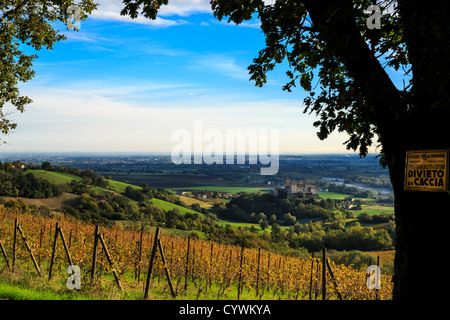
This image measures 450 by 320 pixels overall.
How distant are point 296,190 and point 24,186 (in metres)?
73.2

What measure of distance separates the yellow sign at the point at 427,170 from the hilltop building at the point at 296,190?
9644cm

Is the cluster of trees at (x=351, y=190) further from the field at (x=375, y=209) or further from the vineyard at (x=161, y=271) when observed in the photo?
the vineyard at (x=161, y=271)

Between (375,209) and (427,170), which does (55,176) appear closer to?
(375,209)

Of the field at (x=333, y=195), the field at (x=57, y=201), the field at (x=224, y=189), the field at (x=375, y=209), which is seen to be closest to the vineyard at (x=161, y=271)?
the field at (x=57, y=201)

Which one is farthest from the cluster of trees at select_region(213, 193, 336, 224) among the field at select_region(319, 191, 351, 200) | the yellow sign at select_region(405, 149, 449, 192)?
the yellow sign at select_region(405, 149, 449, 192)

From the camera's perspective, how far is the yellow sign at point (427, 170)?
4.52 meters

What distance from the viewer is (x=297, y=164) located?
144 metres

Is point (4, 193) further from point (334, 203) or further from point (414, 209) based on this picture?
point (334, 203)

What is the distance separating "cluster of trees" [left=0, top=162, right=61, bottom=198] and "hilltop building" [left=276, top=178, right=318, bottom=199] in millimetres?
60529

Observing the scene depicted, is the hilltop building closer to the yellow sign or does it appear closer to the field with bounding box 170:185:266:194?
the field with bounding box 170:185:266:194

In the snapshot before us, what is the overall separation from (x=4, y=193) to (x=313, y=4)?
70.2 meters

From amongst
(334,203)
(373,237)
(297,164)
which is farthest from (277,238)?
(297,164)

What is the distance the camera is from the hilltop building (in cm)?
10300
